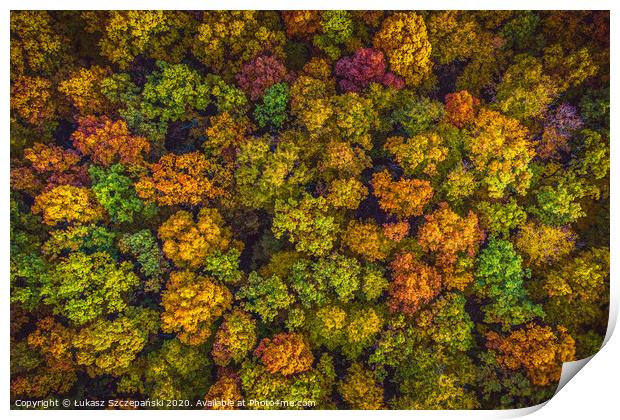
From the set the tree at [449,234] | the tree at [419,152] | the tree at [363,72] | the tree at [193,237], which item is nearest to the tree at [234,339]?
the tree at [193,237]

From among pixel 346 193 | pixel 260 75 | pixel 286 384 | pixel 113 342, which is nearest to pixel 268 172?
pixel 346 193

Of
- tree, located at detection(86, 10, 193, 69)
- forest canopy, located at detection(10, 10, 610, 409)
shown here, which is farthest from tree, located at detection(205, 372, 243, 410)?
tree, located at detection(86, 10, 193, 69)

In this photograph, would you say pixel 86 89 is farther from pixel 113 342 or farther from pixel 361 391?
pixel 361 391

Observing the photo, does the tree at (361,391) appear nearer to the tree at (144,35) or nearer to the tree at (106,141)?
the tree at (106,141)

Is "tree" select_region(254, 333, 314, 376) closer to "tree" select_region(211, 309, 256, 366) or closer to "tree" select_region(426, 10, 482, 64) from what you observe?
"tree" select_region(211, 309, 256, 366)
